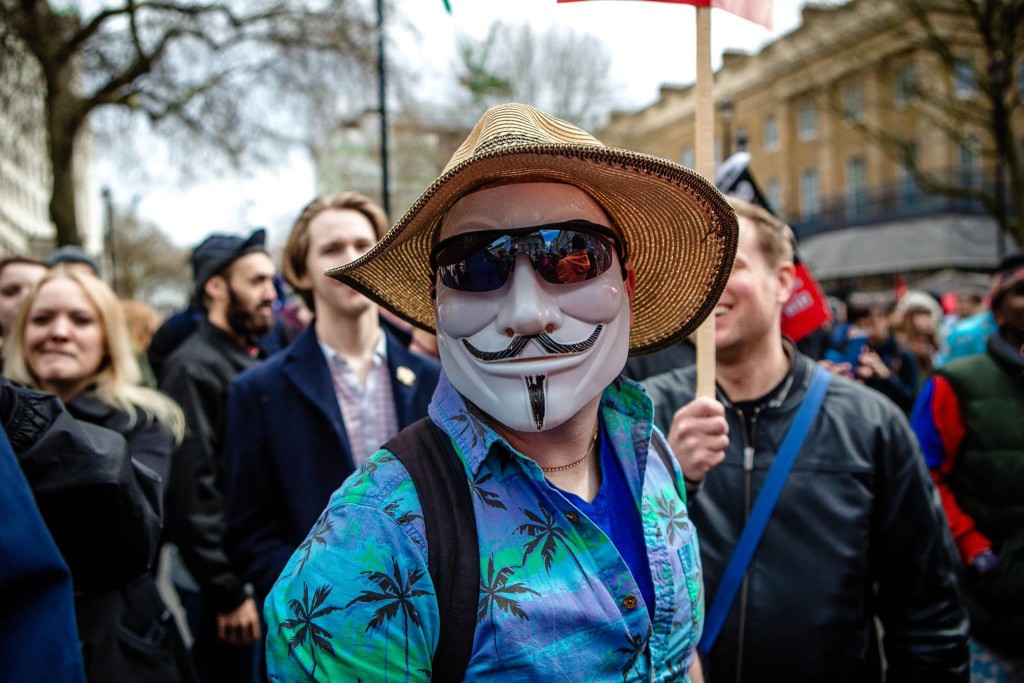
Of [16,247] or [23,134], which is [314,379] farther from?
[16,247]

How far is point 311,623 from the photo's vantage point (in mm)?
1201

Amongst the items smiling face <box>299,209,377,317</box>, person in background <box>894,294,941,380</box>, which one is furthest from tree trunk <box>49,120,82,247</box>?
person in background <box>894,294,941,380</box>

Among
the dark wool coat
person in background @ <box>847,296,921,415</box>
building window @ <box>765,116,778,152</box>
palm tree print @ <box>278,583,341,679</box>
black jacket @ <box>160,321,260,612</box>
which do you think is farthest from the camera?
building window @ <box>765,116,778,152</box>

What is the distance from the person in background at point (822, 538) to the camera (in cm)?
210

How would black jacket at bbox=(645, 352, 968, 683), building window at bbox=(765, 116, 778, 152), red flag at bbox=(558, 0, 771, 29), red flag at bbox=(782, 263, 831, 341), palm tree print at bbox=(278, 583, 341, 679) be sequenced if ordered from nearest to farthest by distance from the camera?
palm tree print at bbox=(278, 583, 341, 679)
red flag at bbox=(558, 0, 771, 29)
black jacket at bbox=(645, 352, 968, 683)
red flag at bbox=(782, 263, 831, 341)
building window at bbox=(765, 116, 778, 152)

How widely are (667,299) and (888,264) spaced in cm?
2508

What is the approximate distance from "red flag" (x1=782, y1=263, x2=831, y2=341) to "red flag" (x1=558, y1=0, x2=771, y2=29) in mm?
2199

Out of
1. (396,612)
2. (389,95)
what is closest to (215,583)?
(396,612)

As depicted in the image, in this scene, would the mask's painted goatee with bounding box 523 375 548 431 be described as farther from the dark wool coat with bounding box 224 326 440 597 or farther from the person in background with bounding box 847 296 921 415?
the person in background with bounding box 847 296 921 415

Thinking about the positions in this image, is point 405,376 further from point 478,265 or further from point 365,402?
point 478,265

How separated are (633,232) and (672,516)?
0.66 meters

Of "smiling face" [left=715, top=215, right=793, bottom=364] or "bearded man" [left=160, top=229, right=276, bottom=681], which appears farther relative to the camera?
"bearded man" [left=160, top=229, right=276, bottom=681]

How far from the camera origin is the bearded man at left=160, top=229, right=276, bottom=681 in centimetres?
315

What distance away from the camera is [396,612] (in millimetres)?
1202
